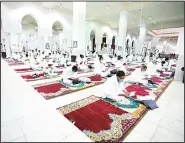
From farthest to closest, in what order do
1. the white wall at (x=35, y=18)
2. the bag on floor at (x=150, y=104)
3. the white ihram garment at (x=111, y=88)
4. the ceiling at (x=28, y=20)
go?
the ceiling at (x=28, y=20) → the white wall at (x=35, y=18) → the white ihram garment at (x=111, y=88) → the bag on floor at (x=150, y=104)

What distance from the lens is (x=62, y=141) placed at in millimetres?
1458

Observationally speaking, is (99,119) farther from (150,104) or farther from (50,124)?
(150,104)

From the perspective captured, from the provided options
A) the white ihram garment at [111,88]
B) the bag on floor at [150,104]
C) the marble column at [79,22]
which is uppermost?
the marble column at [79,22]

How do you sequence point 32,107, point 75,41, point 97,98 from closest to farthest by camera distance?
point 32,107 → point 97,98 → point 75,41

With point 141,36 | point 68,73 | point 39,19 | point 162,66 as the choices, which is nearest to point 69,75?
point 68,73

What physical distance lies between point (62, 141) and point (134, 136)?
942 millimetres

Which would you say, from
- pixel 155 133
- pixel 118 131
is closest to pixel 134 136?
pixel 118 131

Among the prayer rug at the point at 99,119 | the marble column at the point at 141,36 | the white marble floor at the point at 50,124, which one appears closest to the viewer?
the white marble floor at the point at 50,124

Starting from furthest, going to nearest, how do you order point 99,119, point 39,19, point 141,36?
point 141,36, point 39,19, point 99,119

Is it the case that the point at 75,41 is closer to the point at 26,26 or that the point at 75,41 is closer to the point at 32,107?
the point at 32,107

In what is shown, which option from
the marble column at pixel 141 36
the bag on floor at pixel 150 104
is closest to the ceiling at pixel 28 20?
the marble column at pixel 141 36

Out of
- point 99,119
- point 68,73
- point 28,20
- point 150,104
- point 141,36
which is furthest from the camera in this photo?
point 141,36

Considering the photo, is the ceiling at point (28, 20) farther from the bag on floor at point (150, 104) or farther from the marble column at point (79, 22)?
the bag on floor at point (150, 104)

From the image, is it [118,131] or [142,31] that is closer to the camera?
[118,131]
